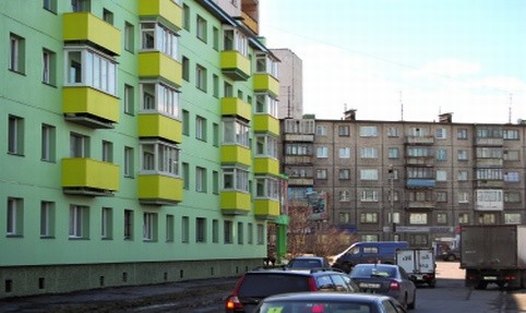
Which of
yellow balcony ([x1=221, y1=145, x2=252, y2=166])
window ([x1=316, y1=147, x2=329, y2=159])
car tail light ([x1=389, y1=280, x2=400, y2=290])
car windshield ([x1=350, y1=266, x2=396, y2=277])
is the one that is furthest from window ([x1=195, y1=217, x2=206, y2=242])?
window ([x1=316, y1=147, x2=329, y2=159])

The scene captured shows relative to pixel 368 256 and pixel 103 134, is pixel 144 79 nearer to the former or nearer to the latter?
pixel 103 134

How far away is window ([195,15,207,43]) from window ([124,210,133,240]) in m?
14.3

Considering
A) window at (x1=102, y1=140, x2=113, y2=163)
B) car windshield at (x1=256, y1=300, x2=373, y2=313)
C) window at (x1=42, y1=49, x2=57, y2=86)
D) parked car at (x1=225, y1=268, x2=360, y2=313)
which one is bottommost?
parked car at (x1=225, y1=268, x2=360, y2=313)

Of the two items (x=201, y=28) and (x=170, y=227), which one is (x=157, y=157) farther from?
(x=201, y=28)

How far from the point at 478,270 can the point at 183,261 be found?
1484 centimetres

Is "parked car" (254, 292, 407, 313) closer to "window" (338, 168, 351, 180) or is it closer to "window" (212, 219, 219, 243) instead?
"window" (212, 219, 219, 243)

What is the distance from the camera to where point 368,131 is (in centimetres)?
11362

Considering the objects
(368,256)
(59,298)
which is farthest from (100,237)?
(368,256)

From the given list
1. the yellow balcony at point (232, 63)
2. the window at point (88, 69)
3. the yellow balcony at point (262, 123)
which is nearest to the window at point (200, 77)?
the yellow balcony at point (232, 63)

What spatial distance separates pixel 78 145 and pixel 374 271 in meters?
14.6

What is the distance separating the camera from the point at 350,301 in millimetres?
9023

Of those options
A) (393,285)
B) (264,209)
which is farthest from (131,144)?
(264,209)

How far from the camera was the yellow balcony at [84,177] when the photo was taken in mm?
34938

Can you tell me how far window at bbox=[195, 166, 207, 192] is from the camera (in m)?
52.2
